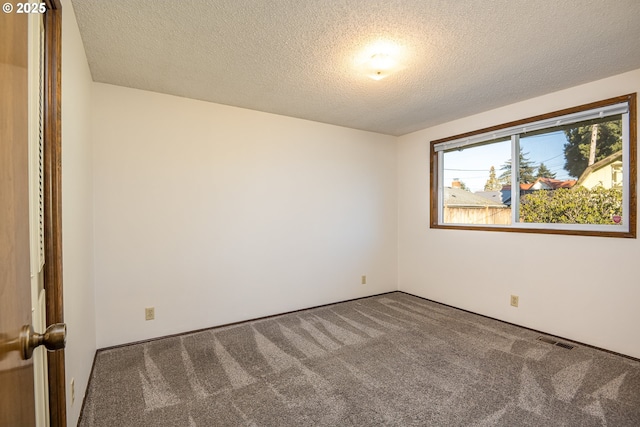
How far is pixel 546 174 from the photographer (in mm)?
3008

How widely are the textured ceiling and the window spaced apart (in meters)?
0.38

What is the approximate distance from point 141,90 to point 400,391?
10.8 ft

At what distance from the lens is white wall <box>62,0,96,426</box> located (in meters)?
1.51

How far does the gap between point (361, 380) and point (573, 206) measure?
8.39ft

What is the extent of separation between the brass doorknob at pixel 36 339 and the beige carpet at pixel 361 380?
1380mm

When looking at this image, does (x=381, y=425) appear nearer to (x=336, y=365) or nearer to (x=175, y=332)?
(x=336, y=365)

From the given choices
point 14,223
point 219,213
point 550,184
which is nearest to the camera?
point 14,223

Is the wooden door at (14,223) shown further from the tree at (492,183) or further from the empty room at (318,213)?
the tree at (492,183)

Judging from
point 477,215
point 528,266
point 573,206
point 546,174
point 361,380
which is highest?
point 546,174

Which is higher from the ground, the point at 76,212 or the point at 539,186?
the point at 539,186

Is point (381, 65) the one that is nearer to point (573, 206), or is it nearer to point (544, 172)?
point (544, 172)

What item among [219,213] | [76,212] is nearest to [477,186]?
[219,213]

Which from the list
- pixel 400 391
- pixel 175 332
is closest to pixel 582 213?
pixel 400 391

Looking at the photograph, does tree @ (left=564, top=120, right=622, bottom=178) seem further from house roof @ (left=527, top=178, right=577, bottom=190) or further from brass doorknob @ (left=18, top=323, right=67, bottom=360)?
brass doorknob @ (left=18, top=323, right=67, bottom=360)
